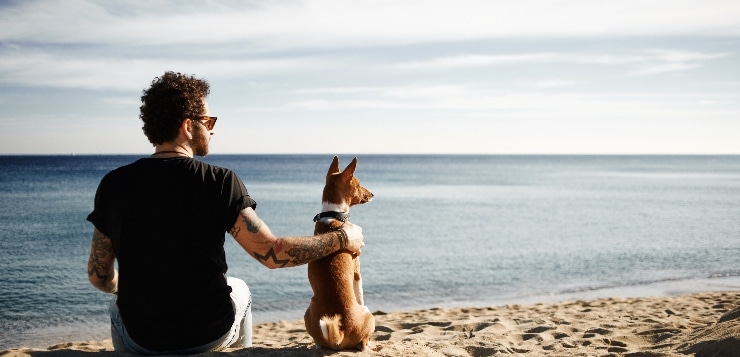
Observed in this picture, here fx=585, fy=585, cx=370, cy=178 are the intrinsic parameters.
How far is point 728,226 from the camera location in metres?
23.8

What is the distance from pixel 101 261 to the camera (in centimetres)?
374

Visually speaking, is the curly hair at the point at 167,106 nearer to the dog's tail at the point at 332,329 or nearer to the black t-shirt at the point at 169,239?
the black t-shirt at the point at 169,239

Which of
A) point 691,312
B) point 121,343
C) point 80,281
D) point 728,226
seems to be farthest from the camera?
point 728,226

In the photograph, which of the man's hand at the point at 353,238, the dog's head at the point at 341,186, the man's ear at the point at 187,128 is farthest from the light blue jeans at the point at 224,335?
the man's ear at the point at 187,128

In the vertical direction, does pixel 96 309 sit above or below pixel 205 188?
below

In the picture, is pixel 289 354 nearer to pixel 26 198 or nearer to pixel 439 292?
pixel 439 292

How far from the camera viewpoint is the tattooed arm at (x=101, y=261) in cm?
367

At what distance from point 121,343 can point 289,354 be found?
1.15 m

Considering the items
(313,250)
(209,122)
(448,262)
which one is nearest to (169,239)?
(209,122)

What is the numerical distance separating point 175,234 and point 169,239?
50 mm

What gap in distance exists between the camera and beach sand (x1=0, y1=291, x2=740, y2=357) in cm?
465

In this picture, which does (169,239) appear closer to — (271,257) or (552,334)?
(271,257)

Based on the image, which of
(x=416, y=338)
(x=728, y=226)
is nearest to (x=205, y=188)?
(x=416, y=338)

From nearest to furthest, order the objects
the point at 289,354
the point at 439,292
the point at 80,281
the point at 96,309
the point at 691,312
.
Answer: the point at 289,354, the point at 691,312, the point at 96,309, the point at 439,292, the point at 80,281
